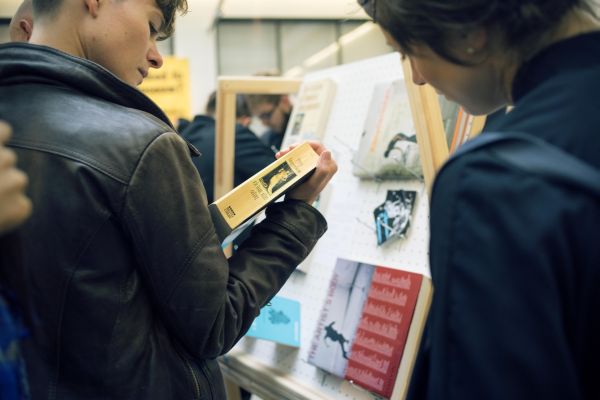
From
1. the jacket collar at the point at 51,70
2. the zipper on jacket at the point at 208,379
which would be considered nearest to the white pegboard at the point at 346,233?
the zipper on jacket at the point at 208,379

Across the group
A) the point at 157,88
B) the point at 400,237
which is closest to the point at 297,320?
the point at 400,237

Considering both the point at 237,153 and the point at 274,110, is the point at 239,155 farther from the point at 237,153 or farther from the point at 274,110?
the point at 274,110

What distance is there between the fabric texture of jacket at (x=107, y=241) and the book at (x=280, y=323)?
30.2 inches

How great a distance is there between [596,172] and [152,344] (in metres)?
0.69

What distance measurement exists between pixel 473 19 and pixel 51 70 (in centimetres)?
62

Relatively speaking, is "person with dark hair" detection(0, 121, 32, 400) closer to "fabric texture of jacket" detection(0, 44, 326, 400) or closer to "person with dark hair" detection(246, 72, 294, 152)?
"fabric texture of jacket" detection(0, 44, 326, 400)

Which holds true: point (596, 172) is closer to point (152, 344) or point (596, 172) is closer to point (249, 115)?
point (152, 344)

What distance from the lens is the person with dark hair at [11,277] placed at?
0.50 metres

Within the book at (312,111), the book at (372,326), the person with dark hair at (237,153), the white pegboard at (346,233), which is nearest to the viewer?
the book at (372,326)

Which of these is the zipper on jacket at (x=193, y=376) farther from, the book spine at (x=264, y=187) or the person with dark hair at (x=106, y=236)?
the book spine at (x=264, y=187)

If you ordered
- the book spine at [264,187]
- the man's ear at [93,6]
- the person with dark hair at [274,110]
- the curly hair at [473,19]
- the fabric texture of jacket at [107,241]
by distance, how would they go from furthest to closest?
the person with dark hair at [274,110] < the book spine at [264,187] < the man's ear at [93,6] < the fabric texture of jacket at [107,241] < the curly hair at [473,19]

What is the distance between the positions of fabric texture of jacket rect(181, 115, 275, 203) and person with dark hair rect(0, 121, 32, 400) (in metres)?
1.95

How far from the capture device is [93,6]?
1036 millimetres

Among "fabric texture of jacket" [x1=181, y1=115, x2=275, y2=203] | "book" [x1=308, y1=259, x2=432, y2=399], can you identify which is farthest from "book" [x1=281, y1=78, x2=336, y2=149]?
"book" [x1=308, y1=259, x2=432, y2=399]
